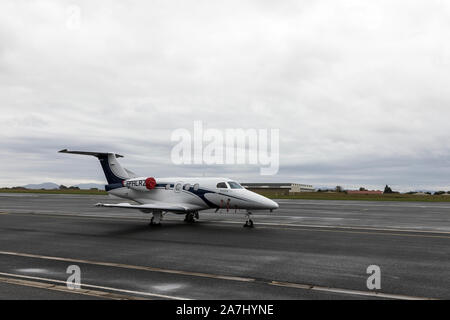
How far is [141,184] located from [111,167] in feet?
13.0

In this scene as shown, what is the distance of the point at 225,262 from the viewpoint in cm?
1362

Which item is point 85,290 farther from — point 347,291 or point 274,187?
point 274,187

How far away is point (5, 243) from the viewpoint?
58.8 feet

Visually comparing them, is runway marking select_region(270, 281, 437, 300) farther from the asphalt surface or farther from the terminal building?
the terminal building

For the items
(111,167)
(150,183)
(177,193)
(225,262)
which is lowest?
(225,262)

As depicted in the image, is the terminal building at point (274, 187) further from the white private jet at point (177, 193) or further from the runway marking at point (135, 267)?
the runway marking at point (135, 267)

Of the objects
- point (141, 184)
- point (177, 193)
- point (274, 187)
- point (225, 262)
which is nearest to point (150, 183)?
point (141, 184)

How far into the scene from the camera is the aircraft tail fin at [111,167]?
2947 cm

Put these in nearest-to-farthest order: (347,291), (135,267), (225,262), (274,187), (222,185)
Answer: (347,291)
(135,267)
(225,262)
(222,185)
(274,187)

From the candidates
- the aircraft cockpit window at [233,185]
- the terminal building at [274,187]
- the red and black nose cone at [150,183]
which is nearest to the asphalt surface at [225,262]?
the aircraft cockpit window at [233,185]

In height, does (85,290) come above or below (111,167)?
below
